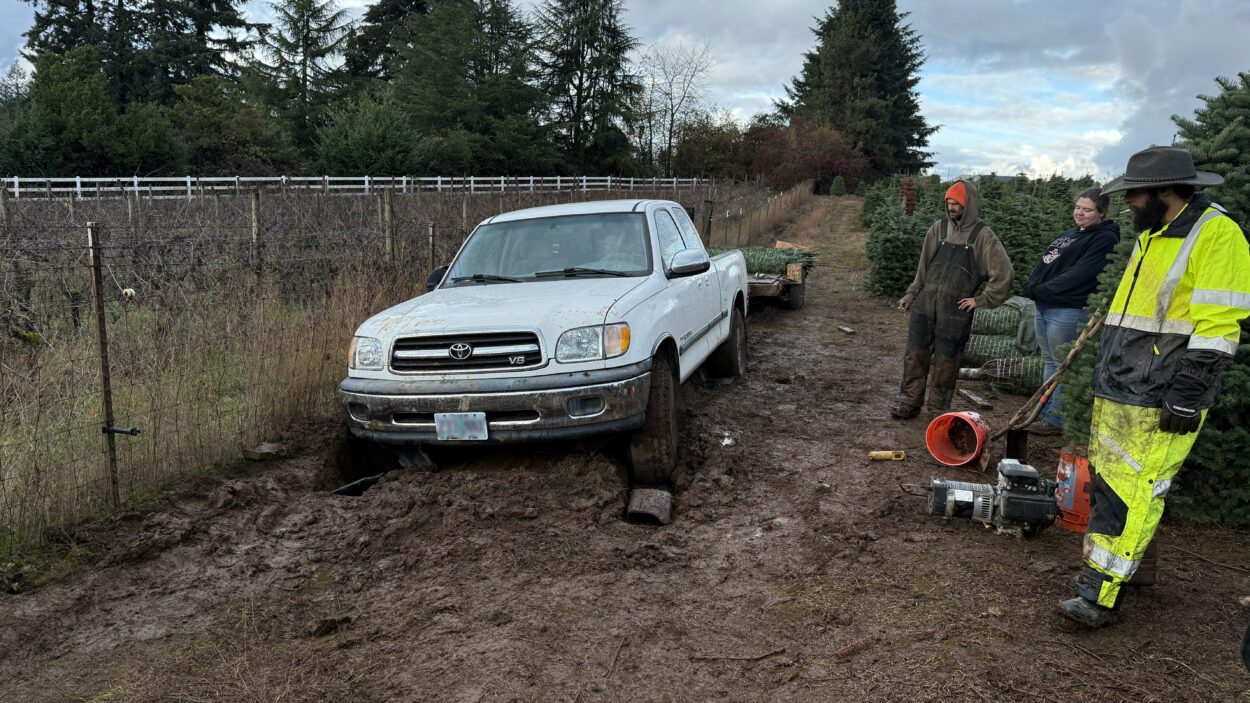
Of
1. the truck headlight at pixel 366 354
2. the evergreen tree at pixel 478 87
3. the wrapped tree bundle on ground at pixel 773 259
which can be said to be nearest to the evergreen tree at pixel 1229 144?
the truck headlight at pixel 366 354

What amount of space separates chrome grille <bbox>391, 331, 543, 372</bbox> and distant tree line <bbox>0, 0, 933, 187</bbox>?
113ft

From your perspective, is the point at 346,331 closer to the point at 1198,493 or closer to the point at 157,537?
the point at 157,537

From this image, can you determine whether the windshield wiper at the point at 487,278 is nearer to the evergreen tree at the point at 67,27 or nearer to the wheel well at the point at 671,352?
the wheel well at the point at 671,352

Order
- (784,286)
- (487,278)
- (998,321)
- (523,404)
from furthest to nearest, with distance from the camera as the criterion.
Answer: (784,286) < (998,321) < (487,278) < (523,404)

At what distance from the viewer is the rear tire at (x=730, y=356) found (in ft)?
25.0

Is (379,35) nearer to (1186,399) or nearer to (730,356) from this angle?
(730,356)

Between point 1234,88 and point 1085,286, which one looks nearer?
point 1234,88

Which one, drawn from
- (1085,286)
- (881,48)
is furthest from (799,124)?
(1085,286)

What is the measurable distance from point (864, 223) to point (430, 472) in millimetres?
26075

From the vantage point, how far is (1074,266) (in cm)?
592

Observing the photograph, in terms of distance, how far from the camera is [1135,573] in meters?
3.53

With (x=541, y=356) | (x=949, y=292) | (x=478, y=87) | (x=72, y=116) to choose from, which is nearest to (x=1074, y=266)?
(x=949, y=292)

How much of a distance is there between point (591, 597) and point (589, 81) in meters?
46.9

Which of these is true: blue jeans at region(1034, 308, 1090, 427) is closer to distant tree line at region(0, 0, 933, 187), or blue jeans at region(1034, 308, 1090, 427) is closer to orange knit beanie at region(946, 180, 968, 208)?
orange knit beanie at region(946, 180, 968, 208)
